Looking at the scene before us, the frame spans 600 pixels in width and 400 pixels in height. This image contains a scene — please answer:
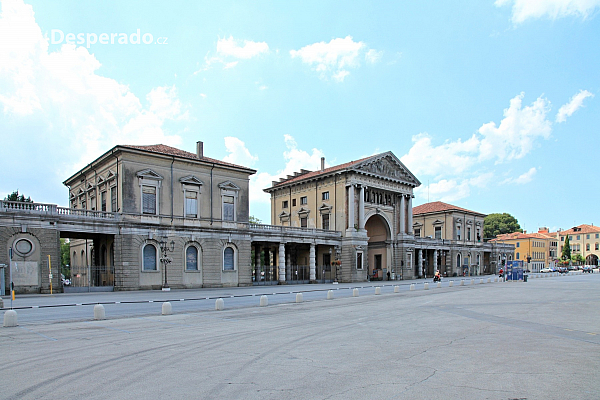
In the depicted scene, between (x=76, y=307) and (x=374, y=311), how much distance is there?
45.4 feet

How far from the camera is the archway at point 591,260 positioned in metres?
142

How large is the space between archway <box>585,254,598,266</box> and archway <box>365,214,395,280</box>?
113 meters

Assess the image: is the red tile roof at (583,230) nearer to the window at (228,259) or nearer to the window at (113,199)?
the window at (228,259)

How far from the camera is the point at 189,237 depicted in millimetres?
38844

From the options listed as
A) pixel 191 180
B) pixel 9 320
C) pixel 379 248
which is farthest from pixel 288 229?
pixel 9 320

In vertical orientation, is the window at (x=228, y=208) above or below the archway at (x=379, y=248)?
above

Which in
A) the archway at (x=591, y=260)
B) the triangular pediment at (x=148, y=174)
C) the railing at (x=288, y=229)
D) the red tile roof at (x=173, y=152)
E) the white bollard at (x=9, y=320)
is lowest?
the archway at (x=591, y=260)

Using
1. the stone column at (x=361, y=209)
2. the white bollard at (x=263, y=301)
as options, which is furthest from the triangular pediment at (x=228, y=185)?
the white bollard at (x=263, y=301)

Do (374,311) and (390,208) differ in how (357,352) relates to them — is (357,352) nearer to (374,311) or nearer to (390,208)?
(374,311)

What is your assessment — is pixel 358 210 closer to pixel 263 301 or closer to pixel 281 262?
pixel 281 262

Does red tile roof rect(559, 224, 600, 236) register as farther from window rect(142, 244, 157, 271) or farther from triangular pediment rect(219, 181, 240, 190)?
window rect(142, 244, 157, 271)

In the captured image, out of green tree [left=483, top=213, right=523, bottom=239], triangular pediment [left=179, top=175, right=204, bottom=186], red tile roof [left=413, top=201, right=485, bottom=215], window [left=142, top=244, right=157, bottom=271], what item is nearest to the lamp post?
window [left=142, top=244, right=157, bottom=271]

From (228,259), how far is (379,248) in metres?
27.3

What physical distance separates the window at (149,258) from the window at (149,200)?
112 inches
